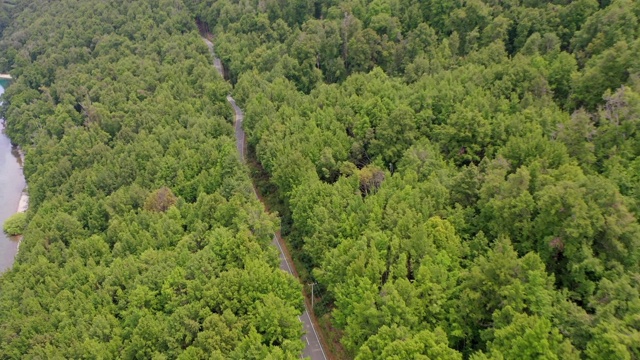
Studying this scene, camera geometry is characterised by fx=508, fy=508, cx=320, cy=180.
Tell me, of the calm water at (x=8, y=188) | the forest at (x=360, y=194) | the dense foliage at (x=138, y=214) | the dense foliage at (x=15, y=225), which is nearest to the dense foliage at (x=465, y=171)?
the forest at (x=360, y=194)

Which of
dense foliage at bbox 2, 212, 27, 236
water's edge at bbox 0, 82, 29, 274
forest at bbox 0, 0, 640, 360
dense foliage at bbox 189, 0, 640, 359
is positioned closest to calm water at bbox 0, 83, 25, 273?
water's edge at bbox 0, 82, 29, 274

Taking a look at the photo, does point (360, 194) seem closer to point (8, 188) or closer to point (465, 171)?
point (465, 171)

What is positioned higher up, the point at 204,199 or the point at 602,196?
the point at 602,196

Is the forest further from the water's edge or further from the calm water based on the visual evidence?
the calm water

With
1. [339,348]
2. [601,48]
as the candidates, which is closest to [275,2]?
[601,48]

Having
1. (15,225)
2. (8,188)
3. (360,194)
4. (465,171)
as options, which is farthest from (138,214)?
(8,188)

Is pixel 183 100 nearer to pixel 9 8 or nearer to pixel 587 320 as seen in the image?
pixel 587 320
